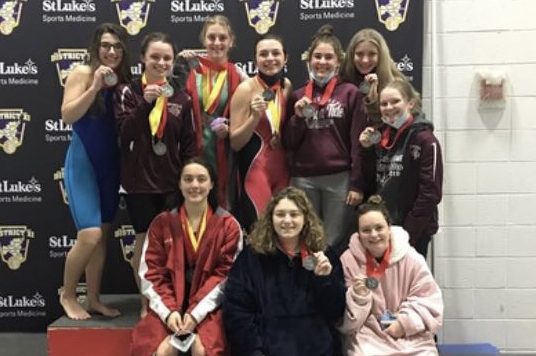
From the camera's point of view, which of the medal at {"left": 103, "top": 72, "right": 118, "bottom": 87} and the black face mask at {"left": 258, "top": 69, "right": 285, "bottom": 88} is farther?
the black face mask at {"left": 258, "top": 69, "right": 285, "bottom": 88}

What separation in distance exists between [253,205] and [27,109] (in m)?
1.47

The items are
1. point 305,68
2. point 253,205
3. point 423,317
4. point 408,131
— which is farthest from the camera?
point 305,68

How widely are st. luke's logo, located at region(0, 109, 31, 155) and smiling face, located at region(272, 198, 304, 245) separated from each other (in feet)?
5.64

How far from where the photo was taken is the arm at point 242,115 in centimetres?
284

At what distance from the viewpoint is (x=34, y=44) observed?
3480 mm

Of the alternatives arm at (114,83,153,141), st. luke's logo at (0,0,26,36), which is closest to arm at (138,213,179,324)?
arm at (114,83,153,141)

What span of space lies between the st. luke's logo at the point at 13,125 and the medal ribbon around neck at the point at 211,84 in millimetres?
1185

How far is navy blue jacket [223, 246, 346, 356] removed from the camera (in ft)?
8.23

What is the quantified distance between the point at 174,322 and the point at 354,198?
3.05ft

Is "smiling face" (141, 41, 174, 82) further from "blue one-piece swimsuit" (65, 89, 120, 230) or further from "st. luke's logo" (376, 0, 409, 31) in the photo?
"st. luke's logo" (376, 0, 409, 31)

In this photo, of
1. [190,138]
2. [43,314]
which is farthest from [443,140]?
[43,314]

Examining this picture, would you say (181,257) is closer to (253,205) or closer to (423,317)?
(253,205)

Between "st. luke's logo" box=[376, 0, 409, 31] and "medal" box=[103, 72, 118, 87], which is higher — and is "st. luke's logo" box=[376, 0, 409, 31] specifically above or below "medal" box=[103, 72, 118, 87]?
above

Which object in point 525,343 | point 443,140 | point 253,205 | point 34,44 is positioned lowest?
point 525,343
